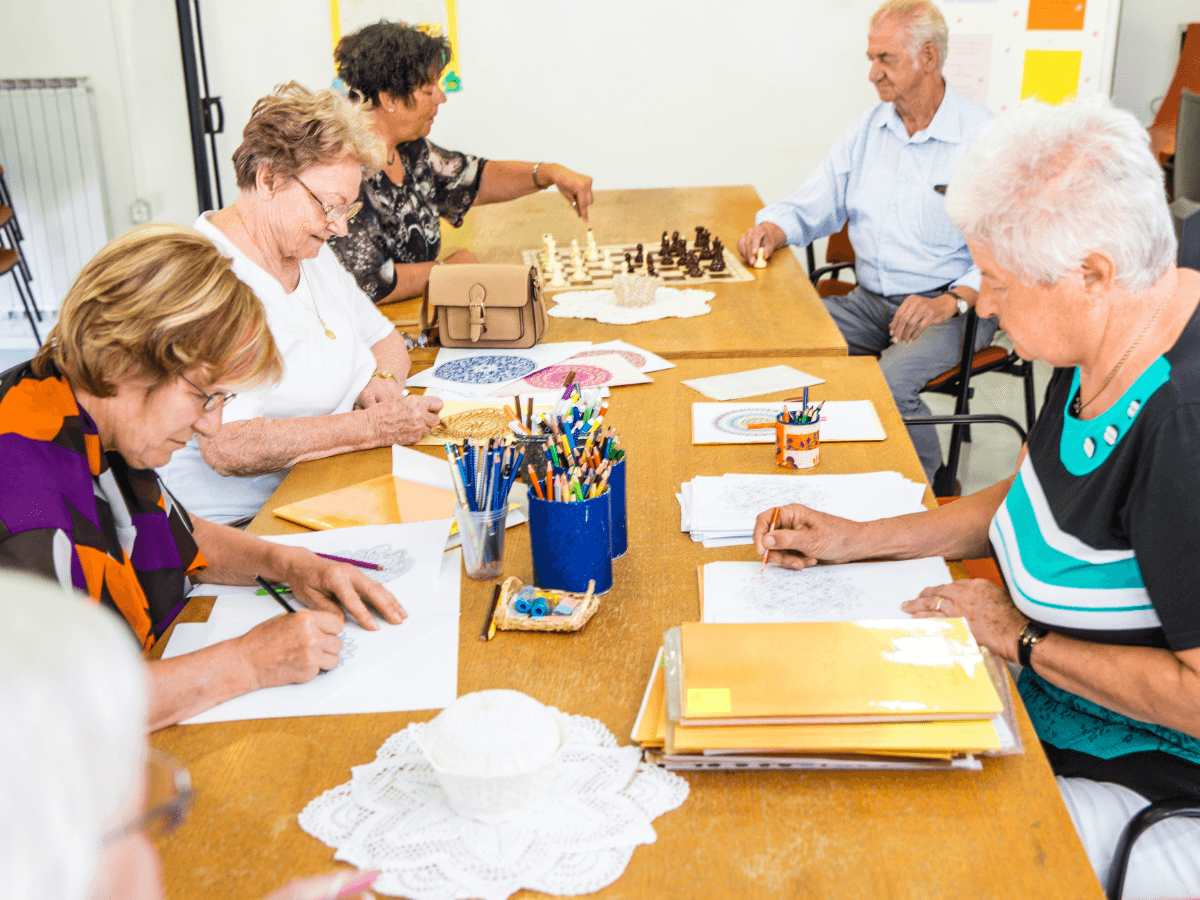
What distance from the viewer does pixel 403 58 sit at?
2928mm

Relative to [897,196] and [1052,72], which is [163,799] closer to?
[897,196]

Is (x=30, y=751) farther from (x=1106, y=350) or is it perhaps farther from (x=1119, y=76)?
(x=1119, y=76)

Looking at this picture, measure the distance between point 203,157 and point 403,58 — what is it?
2474mm

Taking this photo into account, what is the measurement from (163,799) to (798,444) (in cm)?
142

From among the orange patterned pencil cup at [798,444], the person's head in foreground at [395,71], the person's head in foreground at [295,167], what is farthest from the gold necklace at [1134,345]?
the person's head in foreground at [395,71]

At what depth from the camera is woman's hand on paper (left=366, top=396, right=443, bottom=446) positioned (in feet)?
6.27

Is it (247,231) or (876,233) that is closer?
(247,231)

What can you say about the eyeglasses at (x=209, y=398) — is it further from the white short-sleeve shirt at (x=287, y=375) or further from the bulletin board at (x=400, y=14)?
the bulletin board at (x=400, y=14)

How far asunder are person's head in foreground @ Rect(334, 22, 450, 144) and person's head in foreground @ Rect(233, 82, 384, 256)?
0.87m

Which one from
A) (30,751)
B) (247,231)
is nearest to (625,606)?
(30,751)

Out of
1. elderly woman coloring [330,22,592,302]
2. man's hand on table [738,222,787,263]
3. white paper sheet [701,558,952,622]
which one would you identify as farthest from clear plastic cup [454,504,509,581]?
man's hand on table [738,222,787,263]

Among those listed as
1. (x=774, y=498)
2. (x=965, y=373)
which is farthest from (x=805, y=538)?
(x=965, y=373)

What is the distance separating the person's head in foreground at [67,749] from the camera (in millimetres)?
341

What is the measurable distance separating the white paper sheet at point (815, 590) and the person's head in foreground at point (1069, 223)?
33 cm
